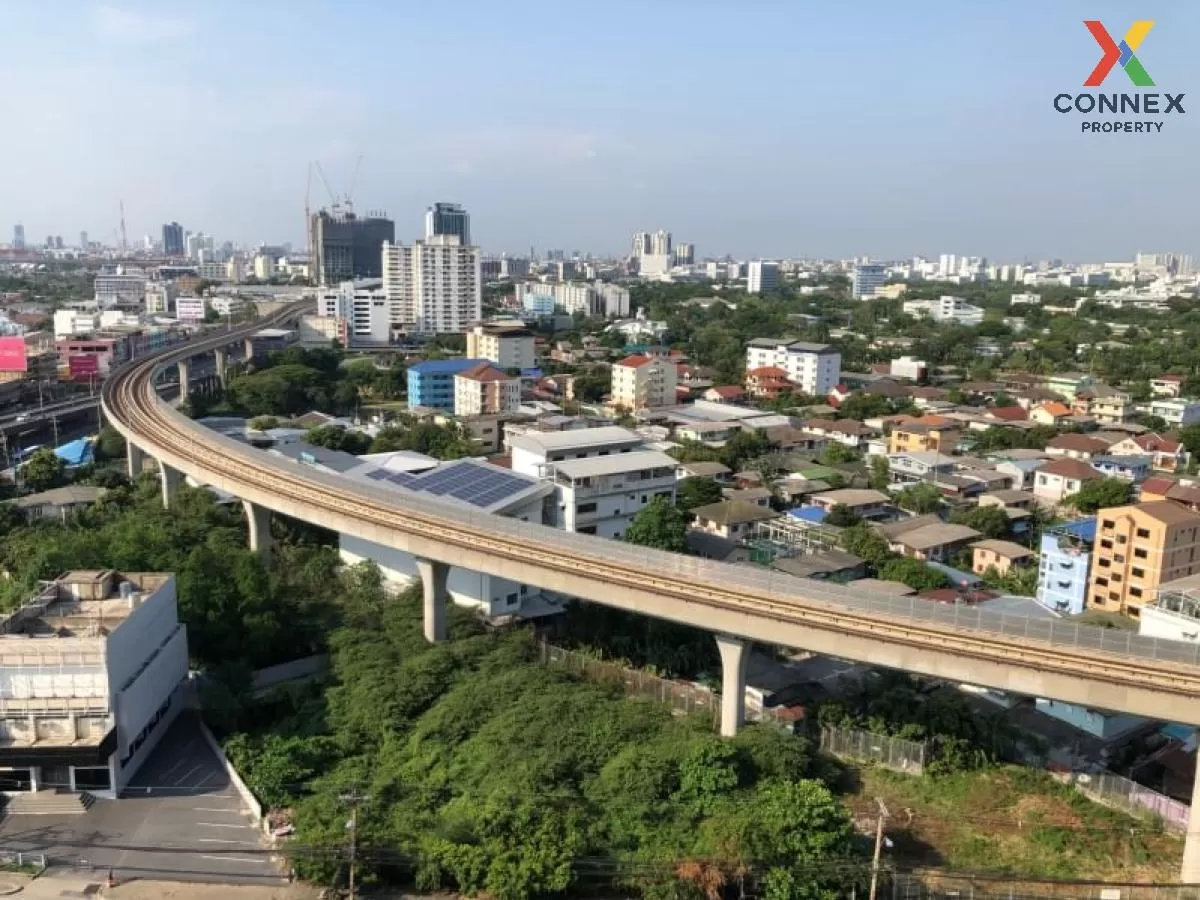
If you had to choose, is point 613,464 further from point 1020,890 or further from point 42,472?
point 42,472

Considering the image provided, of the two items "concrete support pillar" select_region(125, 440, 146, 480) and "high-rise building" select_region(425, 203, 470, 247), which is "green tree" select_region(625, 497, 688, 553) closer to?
"concrete support pillar" select_region(125, 440, 146, 480)

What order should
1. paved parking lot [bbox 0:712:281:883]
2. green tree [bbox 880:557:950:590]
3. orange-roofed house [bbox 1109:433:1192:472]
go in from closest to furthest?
paved parking lot [bbox 0:712:281:883]
green tree [bbox 880:557:950:590]
orange-roofed house [bbox 1109:433:1192:472]

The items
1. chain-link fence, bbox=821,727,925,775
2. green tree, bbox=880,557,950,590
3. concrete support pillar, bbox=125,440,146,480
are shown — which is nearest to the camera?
chain-link fence, bbox=821,727,925,775

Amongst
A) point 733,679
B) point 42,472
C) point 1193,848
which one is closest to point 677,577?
point 733,679

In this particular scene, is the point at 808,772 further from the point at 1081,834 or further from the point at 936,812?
the point at 1081,834

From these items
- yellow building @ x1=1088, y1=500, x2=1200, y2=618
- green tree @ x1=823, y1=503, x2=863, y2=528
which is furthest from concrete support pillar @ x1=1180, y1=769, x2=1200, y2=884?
green tree @ x1=823, y1=503, x2=863, y2=528

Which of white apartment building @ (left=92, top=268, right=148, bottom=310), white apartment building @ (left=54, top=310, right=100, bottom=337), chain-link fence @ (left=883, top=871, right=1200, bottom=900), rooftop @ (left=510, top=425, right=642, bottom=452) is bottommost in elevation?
chain-link fence @ (left=883, top=871, right=1200, bottom=900)

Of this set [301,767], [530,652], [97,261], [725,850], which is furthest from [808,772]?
[97,261]
